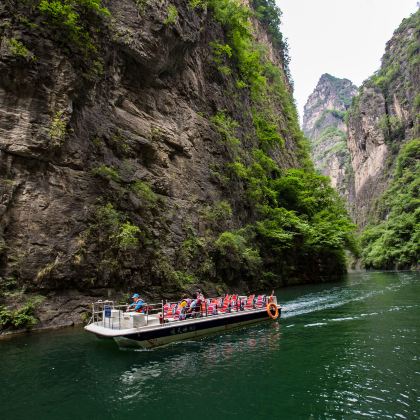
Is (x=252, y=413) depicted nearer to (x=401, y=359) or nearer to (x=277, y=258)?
(x=401, y=359)

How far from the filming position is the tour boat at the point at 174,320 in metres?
13.3

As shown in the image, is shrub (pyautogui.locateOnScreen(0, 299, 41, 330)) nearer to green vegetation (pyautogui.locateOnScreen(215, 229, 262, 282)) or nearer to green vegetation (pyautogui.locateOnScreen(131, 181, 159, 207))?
green vegetation (pyautogui.locateOnScreen(131, 181, 159, 207))

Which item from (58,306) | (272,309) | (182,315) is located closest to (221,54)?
(272,309)

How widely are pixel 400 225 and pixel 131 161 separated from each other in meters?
43.6

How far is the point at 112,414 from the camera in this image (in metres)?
7.87

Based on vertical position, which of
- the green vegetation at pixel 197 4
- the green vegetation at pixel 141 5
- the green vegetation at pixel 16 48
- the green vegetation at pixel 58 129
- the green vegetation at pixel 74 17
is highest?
the green vegetation at pixel 197 4

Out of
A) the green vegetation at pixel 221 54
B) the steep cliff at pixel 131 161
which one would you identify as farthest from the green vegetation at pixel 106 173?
the green vegetation at pixel 221 54

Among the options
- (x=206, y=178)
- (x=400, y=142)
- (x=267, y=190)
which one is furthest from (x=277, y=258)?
(x=400, y=142)

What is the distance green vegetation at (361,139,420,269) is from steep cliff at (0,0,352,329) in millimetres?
19981

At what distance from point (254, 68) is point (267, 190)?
42.5 ft

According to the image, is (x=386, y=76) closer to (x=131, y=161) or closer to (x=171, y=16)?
(x=171, y=16)

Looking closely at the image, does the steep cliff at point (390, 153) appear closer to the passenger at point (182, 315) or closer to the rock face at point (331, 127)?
the rock face at point (331, 127)

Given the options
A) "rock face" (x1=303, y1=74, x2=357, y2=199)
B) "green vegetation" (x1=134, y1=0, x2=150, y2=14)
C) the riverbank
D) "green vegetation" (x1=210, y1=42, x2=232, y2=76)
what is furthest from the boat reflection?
"rock face" (x1=303, y1=74, x2=357, y2=199)

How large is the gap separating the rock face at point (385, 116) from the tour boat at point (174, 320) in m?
64.3
